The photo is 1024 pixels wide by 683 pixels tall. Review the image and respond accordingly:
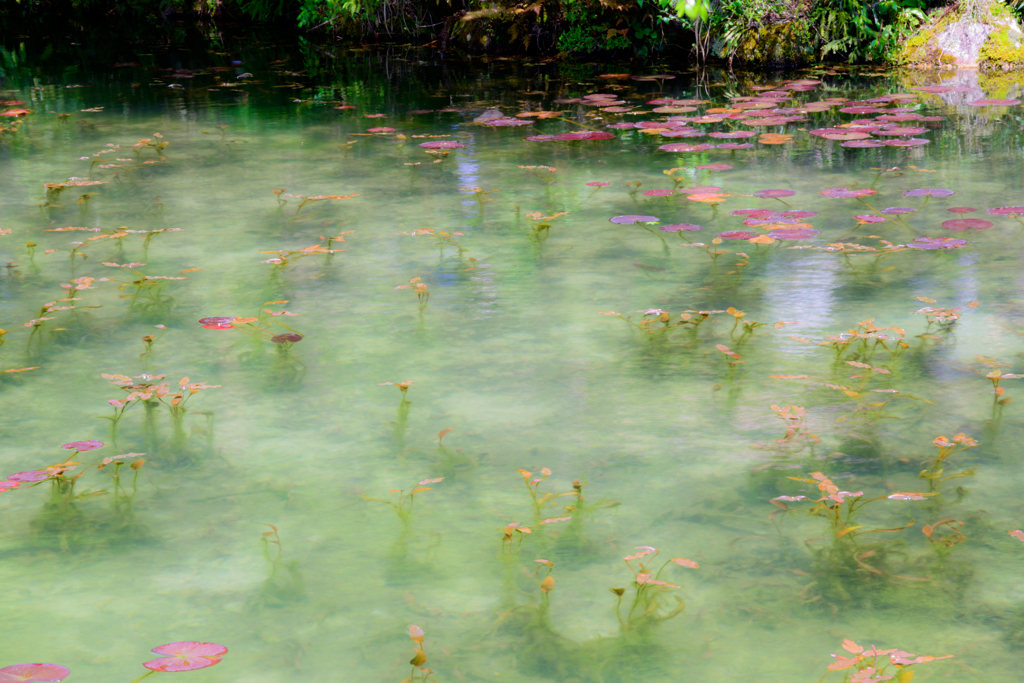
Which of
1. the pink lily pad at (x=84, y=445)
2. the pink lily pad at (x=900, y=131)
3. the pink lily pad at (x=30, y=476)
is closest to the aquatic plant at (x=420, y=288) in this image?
the pink lily pad at (x=84, y=445)

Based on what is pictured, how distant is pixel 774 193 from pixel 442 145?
2.17 metres

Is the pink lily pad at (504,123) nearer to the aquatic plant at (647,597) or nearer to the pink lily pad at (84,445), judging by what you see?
the pink lily pad at (84,445)

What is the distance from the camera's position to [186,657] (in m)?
1.45

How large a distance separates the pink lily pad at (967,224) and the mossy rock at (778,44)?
653 centimetres

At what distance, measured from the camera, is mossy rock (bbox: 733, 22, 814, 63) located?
962 cm

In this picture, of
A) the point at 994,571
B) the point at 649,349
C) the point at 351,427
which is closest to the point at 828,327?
the point at 649,349

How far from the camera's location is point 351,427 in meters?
2.28

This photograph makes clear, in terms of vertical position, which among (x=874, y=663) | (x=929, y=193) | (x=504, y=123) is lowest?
(x=874, y=663)

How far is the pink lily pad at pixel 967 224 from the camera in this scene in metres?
3.69

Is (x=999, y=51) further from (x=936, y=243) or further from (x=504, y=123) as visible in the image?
(x=936, y=243)

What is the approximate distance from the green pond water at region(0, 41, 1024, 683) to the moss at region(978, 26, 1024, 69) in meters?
5.61

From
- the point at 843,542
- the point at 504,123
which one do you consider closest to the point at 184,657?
the point at 843,542

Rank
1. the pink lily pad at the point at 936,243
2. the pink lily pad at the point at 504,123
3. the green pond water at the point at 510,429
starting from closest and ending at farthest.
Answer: the green pond water at the point at 510,429 → the pink lily pad at the point at 936,243 → the pink lily pad at the point at 504,123

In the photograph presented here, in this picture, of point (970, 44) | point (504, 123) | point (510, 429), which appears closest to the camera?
point (510, 429)
